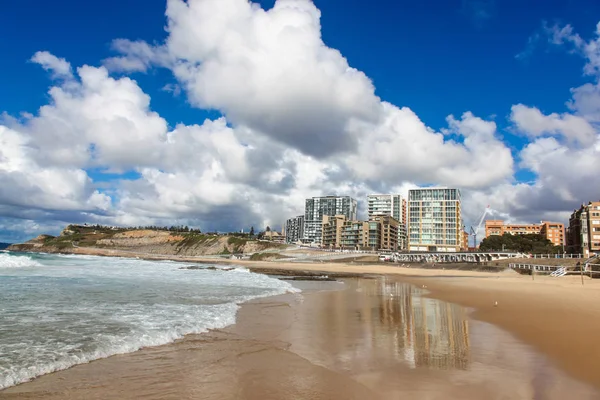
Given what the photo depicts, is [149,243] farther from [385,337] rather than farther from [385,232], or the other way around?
[385,337]

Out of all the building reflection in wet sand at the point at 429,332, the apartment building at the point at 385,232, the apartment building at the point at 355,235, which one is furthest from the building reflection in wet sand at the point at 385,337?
the apartment building at the point at 385,232

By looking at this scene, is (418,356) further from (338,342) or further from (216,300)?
(216,300)

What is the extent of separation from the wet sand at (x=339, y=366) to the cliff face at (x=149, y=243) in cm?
12661

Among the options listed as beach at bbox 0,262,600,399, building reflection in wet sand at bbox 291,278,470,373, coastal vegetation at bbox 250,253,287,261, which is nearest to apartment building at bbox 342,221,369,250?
coastal vegetation at bbox 250,253,287,261

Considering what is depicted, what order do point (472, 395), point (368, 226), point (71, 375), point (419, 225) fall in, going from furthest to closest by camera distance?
point (368, 226) → point (419, 225) → point (71, 375) → point (472, 395)

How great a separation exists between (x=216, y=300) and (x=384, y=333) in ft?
32.1

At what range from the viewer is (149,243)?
577 feet

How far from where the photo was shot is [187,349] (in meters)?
9.19

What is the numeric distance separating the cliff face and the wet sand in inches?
4985

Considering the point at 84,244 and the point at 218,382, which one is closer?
the point at 218,382

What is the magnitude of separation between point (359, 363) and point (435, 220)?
138 metres

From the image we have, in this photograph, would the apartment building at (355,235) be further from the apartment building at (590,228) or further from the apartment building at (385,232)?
the apartment building at (590,228)

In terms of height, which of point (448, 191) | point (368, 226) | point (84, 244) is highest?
point (448, 191)

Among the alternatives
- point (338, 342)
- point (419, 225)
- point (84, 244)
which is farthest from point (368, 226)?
point (338, 342)
